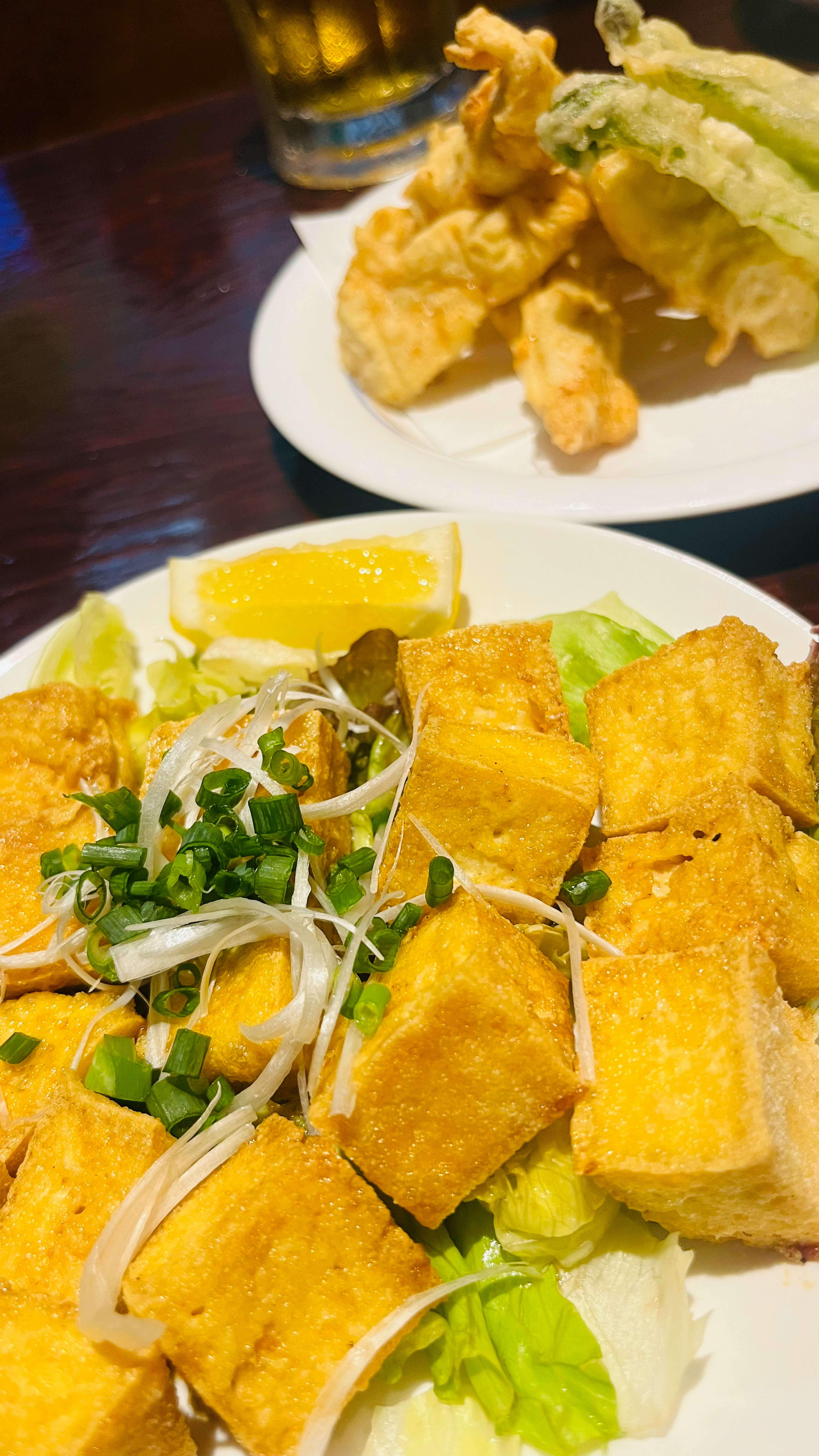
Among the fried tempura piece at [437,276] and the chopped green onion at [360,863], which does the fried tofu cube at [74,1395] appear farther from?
the fried tempura piece at [437,276]

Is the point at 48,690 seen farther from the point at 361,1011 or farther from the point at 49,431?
the point at 49,431

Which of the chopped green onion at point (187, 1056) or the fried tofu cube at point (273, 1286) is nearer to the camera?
the fried tofu cube at point (273, 1286)

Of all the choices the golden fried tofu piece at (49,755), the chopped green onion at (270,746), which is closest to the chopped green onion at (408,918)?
the chopped green onion at (270,746)

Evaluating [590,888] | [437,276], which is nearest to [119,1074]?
[590,888]

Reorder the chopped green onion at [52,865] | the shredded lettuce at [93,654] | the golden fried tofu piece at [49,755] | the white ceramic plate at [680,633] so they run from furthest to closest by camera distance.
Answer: the shredded lettuce at [93,654]
the golden fried tofu piece at [49,755]
the chopped green onion at [52,865]
the white ceramic plate at [680,633]

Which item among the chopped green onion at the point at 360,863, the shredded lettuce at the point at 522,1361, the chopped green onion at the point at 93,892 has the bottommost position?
the shredded lettuce at the point at 522,1361

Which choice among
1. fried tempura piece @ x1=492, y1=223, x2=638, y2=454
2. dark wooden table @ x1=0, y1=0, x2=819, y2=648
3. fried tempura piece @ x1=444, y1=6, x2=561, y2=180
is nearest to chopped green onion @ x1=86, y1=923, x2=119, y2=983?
dark wooden table @ x1=0, y1=0, x2=819, y2=648

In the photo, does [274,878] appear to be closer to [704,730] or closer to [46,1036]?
[46,1036]
